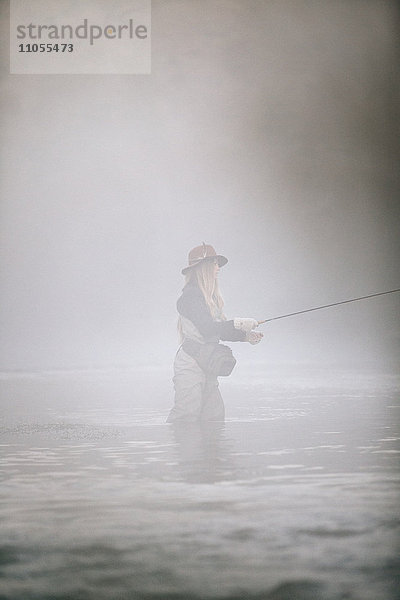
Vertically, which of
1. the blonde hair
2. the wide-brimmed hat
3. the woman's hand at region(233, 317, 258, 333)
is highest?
the wide-brimmed hat

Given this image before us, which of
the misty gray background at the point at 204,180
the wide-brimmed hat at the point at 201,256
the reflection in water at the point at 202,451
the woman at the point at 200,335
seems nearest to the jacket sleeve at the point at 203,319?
the woman at the point at 200,335

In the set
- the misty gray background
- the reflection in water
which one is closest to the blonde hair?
the reflection in water

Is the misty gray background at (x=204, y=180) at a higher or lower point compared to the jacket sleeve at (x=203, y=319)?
higher

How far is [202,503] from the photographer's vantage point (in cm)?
268

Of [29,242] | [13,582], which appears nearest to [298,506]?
[13,582]

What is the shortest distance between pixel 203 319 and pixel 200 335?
0.09 m

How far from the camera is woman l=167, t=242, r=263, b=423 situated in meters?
4.20

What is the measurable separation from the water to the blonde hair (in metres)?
0.57

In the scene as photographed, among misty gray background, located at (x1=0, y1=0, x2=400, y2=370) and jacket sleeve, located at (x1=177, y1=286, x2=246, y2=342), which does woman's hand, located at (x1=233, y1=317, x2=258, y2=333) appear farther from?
misty gray background, located at (x1=0, y1=0, x2=400, y2=370)

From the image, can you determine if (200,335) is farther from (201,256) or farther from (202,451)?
(202,451)

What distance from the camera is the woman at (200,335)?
4203mm

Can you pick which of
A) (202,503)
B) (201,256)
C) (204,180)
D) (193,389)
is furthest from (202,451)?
(204,180)

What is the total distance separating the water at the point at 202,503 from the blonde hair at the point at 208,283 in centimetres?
57

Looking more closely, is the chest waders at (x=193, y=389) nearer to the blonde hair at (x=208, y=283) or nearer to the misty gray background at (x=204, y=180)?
the blonde hair at (x=208, y=283)
